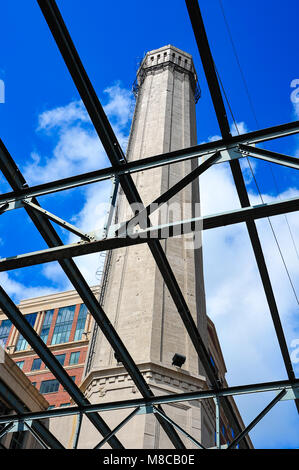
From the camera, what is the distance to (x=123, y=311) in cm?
2422

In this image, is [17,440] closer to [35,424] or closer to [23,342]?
[35,424]

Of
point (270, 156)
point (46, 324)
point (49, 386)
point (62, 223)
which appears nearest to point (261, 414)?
point (270, 156)

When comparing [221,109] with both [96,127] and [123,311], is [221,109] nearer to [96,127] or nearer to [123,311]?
[96,127]

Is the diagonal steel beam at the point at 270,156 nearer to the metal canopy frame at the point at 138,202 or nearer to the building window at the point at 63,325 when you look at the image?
the metal canopy frame at the point at 138,202

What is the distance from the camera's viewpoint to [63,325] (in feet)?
206

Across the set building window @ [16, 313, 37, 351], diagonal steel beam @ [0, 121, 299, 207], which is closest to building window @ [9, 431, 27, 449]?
diagonal steel beam @ [0, 121, 299, 207]

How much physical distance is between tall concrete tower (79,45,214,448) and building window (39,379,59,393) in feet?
96.1

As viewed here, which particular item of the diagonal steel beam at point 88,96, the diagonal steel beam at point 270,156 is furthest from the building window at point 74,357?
the diagonal steel beam at point 270,156

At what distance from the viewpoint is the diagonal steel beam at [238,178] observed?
8.34m

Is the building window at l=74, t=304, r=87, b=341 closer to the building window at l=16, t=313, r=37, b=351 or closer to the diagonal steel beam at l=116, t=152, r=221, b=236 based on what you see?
the building window at l=16, t=313, r=37, b=351

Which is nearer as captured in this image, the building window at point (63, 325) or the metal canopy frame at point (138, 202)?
the metal canopy frame at point (138, 202)

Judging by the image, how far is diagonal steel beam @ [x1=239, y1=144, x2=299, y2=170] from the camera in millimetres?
8289

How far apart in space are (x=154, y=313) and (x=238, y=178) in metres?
14.5

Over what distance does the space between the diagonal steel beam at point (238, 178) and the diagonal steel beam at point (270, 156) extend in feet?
1.62
